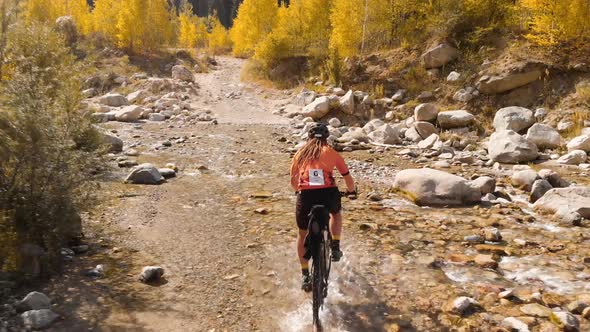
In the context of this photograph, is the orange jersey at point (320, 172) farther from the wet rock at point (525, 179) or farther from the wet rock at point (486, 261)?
the wet rock at point (525, 179)

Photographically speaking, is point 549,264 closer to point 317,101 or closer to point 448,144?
point 448,144

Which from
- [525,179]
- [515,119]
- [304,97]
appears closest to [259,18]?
[304,97]

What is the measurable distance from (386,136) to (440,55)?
828cm

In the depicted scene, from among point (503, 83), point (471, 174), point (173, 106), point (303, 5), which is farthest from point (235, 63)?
point (471, 174)

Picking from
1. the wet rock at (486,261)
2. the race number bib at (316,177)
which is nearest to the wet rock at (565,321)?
the wet rock at (486,261)

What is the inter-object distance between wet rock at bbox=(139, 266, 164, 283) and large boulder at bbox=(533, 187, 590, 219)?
8099mm

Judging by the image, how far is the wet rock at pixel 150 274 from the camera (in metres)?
6.15

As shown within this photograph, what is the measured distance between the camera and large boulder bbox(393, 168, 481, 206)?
978cm

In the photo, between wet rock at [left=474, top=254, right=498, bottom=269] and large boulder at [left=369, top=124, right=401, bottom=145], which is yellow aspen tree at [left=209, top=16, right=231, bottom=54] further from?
wet rock at [left=474, top=254, right=498, bottom=269]

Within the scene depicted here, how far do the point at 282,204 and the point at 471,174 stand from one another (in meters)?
6.53

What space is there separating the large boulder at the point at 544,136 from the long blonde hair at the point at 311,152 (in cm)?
1295

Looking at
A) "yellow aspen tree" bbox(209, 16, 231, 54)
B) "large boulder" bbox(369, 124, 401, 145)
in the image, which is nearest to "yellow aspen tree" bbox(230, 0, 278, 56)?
"yellow aspen tree" bbox(209, 16, 231, 54)

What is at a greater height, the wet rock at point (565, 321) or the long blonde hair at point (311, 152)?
the long blonde hair at point (311, 152)

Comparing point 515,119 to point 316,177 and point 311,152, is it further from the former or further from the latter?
point 316,177
